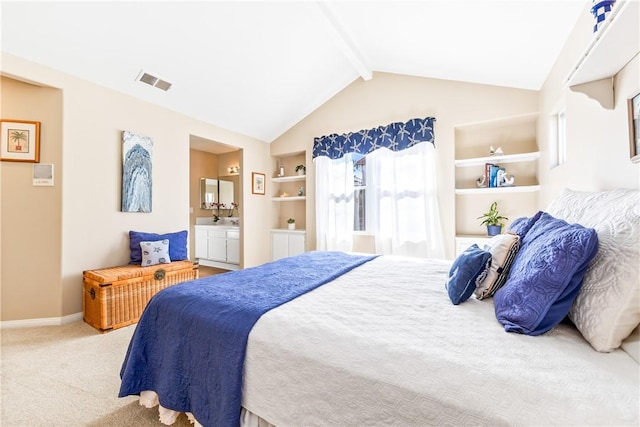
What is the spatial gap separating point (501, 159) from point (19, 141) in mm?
5113

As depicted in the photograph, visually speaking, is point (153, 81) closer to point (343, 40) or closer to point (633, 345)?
point (343, 40)

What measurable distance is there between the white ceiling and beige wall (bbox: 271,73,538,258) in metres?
0.16

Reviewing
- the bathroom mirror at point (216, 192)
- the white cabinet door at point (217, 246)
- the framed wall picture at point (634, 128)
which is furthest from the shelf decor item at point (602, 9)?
the bathroom mirror at point (216, 192)

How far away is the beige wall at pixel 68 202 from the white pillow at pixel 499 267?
351 centimetres

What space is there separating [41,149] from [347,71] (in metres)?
3.73

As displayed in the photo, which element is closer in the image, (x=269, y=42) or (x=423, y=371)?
(x=423, y=371)

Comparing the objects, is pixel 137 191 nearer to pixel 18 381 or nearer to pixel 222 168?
pixel 18 381

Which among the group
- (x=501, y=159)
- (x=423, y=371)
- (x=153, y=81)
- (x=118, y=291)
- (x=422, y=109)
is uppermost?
(x=153, y=81)

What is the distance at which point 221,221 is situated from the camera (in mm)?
5770

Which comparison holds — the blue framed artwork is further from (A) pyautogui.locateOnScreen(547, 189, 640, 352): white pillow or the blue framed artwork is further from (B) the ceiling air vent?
(A) pyautogui.locateOnScreen(547, 189, 640, 352): white pillow

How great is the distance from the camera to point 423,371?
30.6 inches

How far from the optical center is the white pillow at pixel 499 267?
1.26 metres

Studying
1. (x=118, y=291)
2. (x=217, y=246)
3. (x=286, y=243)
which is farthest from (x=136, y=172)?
(x=286, y=243)

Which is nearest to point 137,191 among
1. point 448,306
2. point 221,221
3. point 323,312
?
point 221,221
